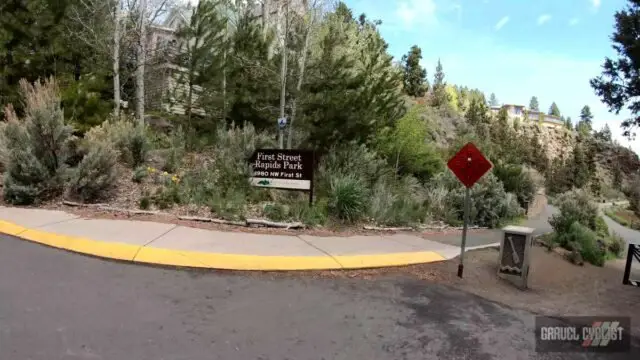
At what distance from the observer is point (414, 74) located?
4509 centimetres

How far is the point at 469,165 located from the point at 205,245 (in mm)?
4398

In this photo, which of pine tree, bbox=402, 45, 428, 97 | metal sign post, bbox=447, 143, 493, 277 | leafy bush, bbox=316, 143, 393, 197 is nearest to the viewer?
metal sign post, bbox=447, 143, 493, 277

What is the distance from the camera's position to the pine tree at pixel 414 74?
145ft

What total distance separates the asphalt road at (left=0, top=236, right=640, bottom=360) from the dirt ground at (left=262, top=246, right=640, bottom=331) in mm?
504

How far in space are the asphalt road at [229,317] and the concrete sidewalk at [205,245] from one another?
0.33 metres

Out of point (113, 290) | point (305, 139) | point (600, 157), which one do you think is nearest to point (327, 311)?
point (113, 290)

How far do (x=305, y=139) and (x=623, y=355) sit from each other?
36.0 ft

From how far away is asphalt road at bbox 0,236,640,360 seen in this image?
394 centimetres

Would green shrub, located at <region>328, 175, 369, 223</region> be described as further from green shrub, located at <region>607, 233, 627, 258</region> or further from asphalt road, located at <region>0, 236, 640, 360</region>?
green shrub, located at <region>607, 233, 627, 258</region>

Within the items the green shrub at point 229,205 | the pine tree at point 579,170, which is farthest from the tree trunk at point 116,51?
the pine tree at point 579,170

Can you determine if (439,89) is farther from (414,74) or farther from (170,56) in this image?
(170,56)

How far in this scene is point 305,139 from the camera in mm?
14539

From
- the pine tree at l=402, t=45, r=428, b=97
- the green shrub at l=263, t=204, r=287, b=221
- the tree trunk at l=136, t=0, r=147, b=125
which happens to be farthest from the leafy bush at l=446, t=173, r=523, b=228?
the pine tree at l=402, t=45, r=428, b=97

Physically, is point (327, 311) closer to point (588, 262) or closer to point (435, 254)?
point (435, 254)
